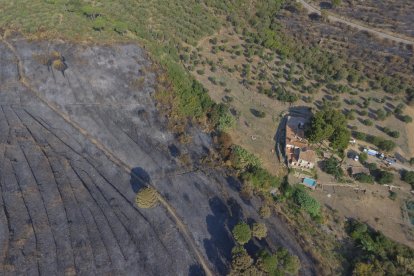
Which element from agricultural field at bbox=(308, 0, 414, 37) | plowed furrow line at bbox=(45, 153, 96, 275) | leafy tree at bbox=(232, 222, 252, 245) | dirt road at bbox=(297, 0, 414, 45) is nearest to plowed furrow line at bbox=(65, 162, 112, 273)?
plowed furrow line at bbox=(45, 153, 96, 275)

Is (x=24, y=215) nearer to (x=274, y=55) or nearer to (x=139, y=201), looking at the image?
(x=139, y=201)

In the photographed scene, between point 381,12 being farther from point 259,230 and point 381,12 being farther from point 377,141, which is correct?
point 259,230

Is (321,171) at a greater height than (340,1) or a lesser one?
lesser

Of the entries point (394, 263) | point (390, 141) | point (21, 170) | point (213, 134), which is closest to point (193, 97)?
point (213, 134)

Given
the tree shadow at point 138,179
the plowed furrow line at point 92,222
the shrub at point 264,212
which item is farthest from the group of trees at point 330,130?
the plowed furrow line at point 92,222

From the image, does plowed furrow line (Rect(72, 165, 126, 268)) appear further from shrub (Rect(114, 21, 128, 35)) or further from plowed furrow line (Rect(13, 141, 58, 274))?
shrub (Rect(114, 21, 128, 35))

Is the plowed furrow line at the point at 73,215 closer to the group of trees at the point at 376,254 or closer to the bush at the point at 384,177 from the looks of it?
the group of trees at the point at 376,254
